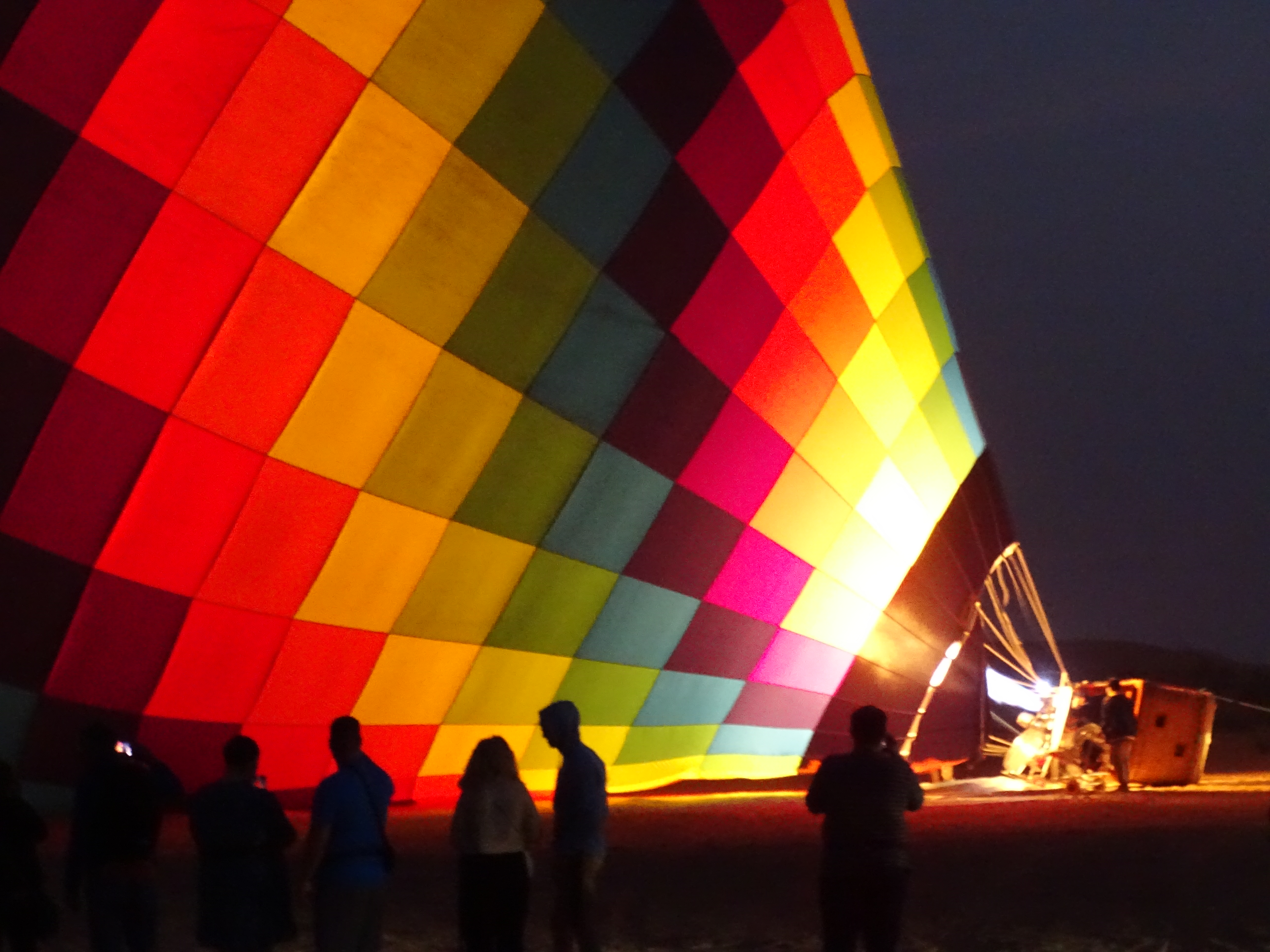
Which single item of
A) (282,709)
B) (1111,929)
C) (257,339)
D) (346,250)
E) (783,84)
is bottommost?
(1111,929)

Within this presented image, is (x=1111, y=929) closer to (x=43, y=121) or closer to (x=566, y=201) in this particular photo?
(x=566, y=201)

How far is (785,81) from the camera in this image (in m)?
9.67

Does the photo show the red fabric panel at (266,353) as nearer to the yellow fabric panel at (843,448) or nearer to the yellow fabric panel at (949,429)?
the yellow fabric panel at (843,448)

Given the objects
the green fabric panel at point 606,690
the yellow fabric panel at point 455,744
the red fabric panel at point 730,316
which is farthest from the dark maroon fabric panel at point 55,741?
the red fabric panel at point 730,316

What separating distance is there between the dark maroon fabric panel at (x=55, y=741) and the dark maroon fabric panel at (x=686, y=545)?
3501 mm

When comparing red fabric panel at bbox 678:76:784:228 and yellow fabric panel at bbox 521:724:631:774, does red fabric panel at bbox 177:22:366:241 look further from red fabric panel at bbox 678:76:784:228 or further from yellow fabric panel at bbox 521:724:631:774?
yellow fabric panel at bbox 521:724:631:774

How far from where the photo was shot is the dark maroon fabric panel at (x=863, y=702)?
37.6 ft

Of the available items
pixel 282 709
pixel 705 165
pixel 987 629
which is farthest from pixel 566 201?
pixel 987 629

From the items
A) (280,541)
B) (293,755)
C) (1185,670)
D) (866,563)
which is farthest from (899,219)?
(1185,670)

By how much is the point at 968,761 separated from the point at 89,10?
8840mm

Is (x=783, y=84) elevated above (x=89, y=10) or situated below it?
above

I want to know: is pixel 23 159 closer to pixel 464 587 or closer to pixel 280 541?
pixel 280 541

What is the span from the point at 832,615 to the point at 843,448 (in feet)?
4.24

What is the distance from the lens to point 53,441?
7.24m
